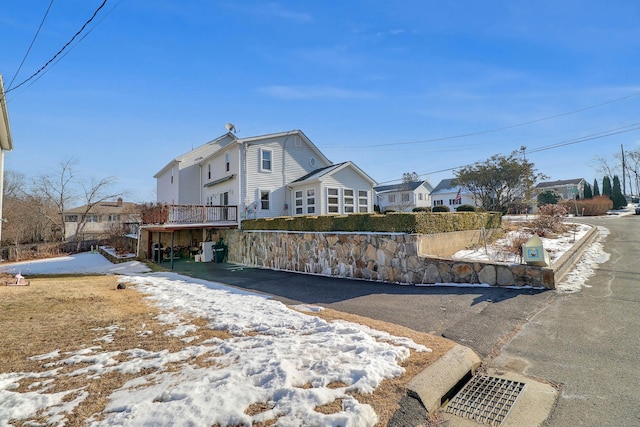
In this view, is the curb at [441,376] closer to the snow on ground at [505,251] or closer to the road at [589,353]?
the road at [589,353]

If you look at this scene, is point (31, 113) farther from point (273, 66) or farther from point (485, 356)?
point (485, 356)

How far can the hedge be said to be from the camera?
360 inches

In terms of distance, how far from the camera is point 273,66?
1254 centimetres

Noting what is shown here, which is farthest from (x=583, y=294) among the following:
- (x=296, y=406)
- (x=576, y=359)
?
(x=296, y=406)

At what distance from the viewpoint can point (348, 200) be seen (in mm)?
18406

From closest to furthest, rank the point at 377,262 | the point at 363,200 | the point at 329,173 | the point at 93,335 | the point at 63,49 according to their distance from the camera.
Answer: the point at 93,335
the point at 63,49
the point at 377,262
the point at 329,173
the point at 363,200

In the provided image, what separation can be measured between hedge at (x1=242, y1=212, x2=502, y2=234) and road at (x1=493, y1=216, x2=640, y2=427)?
147 inches

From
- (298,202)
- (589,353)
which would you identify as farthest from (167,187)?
(589,353)

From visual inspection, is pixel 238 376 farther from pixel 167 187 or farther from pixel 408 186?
pixel 408 186

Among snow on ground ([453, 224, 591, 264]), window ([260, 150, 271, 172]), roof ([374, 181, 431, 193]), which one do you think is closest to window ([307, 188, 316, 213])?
window ([260, 150, 271, 172])

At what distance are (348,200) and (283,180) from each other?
4028 mm

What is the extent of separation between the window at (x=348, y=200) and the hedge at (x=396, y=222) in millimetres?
5544

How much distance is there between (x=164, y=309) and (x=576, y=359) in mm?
7033

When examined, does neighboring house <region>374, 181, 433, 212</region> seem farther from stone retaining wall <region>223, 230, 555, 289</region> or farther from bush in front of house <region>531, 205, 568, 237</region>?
stone retaining wall <region>223, 230, 555, 289</region>
